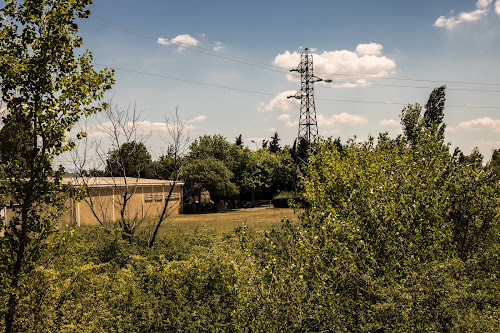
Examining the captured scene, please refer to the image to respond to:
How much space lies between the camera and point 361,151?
12.5m

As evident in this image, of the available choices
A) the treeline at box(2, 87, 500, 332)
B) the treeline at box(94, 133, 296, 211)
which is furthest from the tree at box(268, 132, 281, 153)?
the treeline at box(2, 87, 500, 332)

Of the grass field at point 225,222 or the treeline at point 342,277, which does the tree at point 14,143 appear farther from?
the grass field at point 225,222

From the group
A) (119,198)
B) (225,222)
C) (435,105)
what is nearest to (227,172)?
(225,222)

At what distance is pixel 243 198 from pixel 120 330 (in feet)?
141

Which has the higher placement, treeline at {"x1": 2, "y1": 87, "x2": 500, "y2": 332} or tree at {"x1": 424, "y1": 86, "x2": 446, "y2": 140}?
tree at {"x1": 424, "y1": 86, "x2": 446, "y2": 140}

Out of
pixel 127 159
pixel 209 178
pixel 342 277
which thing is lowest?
pixel 342 277

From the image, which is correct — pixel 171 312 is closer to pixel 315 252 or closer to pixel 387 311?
pixel 315 252

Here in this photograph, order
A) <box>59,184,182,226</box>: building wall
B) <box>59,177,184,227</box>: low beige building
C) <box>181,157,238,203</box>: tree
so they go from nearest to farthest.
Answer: <box>59,184,182,226</box>: building wall → <box>59,177,184,227</box>: low beige building → <box>181,157,238,203</box>: tree

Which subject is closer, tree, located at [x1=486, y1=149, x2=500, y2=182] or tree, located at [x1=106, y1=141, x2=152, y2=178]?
tree, located at [x1=486, y1=149, x2=500, y2=182]

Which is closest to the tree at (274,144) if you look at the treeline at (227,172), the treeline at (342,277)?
the treeline at (227,172)

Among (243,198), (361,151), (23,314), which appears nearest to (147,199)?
(243,198)

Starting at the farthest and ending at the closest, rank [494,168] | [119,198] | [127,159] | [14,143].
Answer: [119,198]
[127,159]
[494,168]
[14,143]

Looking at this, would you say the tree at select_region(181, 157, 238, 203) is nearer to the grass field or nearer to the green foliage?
the green foliage

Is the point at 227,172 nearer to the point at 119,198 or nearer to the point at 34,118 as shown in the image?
the point at 119,198
